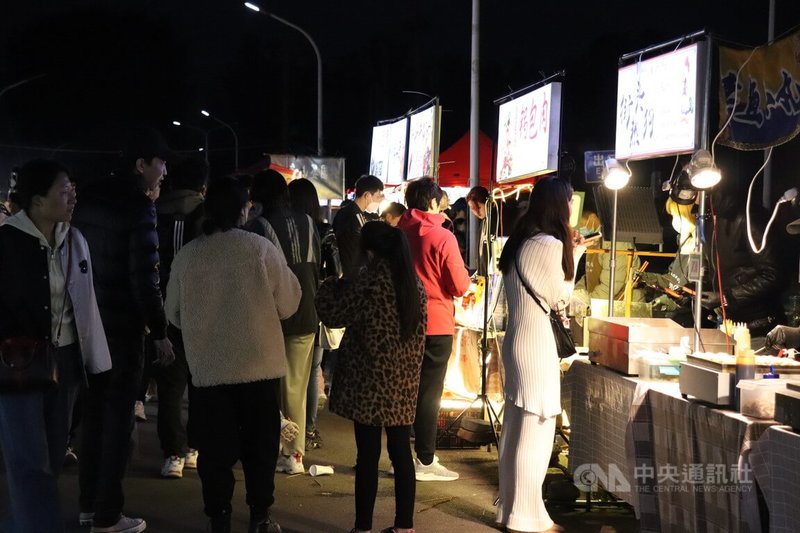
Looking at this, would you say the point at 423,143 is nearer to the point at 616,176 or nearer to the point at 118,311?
the point at 616,176

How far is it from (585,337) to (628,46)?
38.2 m

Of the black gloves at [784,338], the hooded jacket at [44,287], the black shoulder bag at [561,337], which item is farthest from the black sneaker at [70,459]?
the black gloves at [784,338]

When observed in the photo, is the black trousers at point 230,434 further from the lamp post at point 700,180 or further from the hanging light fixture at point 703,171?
the hanging light fixture at point 703,171

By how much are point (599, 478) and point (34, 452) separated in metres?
3.73

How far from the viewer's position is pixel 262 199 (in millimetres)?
7520

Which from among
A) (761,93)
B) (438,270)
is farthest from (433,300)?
(761,93)

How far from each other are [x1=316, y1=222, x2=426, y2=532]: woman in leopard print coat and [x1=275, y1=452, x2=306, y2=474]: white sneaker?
2.20m

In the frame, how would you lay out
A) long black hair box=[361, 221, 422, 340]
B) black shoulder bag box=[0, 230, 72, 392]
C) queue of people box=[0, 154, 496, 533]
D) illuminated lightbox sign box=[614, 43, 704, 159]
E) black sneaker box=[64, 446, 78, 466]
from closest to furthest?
black shoulder bag box=[0, 230, 72, 392]
queue of people box=[0, 154, 496, 533]
long black hair box=[361, 221, 422, 340]
illuminated lightbox sign box=[614, 43, 704, 159]
black sneaker box=[64, 446, 78, 466]

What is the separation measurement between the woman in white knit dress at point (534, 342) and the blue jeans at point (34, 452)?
2.73 m

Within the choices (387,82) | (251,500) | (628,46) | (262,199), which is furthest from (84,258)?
(387,82)

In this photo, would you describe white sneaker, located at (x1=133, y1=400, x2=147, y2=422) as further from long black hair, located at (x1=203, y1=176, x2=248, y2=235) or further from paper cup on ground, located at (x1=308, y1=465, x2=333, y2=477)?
long black hair, located at (x1=203, y1=176, x2=248, y2=235)

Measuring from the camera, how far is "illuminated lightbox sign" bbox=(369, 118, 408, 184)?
48.5 ft

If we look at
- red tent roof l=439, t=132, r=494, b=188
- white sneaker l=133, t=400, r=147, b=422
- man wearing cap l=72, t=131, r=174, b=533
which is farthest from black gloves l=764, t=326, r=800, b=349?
red tent roof l=439, t=132, r=494, b=188

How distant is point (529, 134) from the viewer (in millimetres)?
9703
